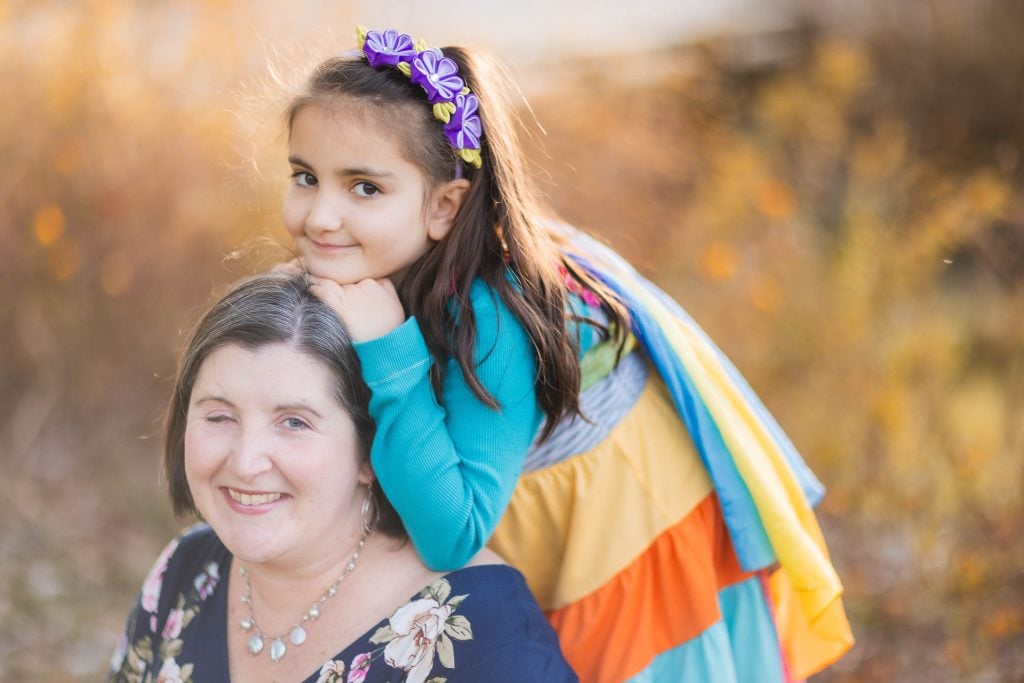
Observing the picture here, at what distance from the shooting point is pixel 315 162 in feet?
7.59

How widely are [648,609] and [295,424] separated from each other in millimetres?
858

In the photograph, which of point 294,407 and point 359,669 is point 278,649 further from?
point 294,407

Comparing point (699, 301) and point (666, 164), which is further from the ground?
point (666, 164)

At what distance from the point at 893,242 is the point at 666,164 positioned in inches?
58.0

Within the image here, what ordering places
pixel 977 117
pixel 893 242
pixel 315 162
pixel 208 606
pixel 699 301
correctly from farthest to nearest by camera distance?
pixel 977 117, pixel 699 301, pixel 893 242, pixel 208 606, pixel 315 162

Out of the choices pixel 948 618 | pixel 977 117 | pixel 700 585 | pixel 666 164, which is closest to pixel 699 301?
pixel 666 164

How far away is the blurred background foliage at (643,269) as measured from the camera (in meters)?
4.36

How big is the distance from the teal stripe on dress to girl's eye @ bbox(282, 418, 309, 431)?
2.81ft

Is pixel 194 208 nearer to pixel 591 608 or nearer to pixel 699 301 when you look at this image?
pixel 699 301

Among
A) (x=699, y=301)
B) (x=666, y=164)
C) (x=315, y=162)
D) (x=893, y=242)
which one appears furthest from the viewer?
(x=666, y=164)

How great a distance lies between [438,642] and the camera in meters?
2.19

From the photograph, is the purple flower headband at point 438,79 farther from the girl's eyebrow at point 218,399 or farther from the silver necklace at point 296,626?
the silver necklace at point 296,626

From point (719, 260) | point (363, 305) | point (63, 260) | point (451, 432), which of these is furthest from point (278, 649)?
point (719, 260)

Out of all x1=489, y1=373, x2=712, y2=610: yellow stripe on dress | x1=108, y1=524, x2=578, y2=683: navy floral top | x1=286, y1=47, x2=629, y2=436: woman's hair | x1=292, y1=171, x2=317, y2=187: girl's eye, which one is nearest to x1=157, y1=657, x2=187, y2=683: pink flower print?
x1=108, y1=524, x2=578, y2=683: navy floral top
